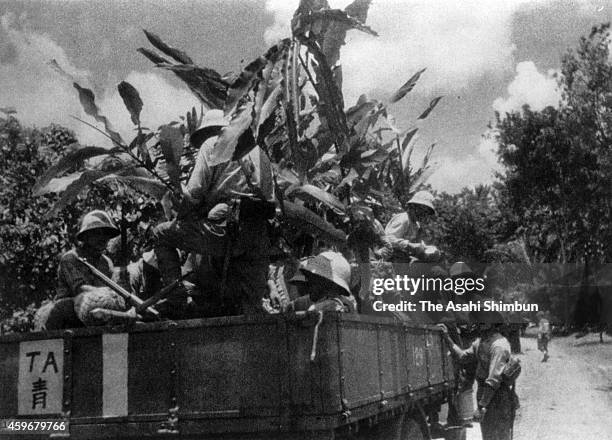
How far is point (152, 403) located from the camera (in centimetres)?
351

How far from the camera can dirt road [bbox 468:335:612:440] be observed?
10.6m

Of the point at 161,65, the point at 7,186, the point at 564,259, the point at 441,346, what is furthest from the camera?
the point at 564,259

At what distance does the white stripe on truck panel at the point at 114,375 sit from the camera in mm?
3568

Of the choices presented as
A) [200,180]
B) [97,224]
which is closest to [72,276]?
[97,224]

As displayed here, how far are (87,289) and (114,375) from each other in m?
0.82

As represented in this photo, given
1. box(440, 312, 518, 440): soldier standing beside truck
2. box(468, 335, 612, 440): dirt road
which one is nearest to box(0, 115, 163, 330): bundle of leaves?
box(440, 312, 518, 440): soldier standing beside truck

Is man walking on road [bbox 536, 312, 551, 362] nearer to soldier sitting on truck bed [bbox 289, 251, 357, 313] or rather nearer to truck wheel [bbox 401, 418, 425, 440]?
truck wheel [bbox 401, 418, 425, 440]

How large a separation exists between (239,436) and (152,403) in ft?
1.56

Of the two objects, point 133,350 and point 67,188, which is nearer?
point 133,350

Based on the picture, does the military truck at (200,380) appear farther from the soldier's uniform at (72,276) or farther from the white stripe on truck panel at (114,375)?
the soldier's uniform at (72,276)

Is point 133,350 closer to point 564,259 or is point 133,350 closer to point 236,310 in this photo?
point 236,310

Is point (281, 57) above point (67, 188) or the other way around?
above

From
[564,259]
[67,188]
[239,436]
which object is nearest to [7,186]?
[67,188]

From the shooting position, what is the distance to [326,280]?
14.1ft
